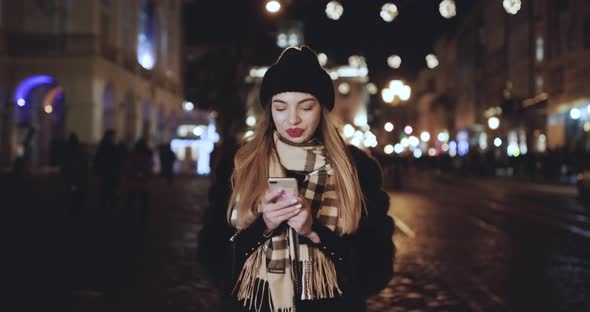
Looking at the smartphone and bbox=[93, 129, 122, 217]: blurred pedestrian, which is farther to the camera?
bbox=[93, 129, 122, 217]: blurred pedestrian

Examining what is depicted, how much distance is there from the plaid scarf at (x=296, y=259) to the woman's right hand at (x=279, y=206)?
0.18 metres

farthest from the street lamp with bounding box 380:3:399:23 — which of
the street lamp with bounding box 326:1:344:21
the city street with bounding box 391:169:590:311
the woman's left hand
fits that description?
the woman's left hand

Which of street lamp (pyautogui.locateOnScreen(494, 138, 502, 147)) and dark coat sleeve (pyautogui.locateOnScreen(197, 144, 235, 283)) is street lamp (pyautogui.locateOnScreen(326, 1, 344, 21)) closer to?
dark coat sleeve (pyautogui.locateOnScreen(197, 144, 235, 283))

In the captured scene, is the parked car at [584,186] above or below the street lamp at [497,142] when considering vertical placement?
below

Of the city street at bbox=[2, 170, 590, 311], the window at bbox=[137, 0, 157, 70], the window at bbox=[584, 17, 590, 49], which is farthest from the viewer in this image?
the window at bbox=[137, 0, 157, 70]

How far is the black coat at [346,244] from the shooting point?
97.1 inches

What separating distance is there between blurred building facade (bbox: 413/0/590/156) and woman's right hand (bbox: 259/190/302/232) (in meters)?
34.3

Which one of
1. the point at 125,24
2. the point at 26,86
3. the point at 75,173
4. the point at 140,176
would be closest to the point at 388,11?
the point at 140,176

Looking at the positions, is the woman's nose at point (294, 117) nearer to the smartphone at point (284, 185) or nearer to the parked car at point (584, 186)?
the smartphone at point (284, 185)

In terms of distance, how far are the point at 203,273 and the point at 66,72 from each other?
3371 cm

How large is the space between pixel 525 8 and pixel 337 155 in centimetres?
4706

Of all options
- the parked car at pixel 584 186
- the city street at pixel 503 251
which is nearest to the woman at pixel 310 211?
the city street at pixel 503 251

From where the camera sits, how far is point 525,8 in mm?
45844

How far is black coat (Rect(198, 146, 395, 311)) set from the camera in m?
2.47
